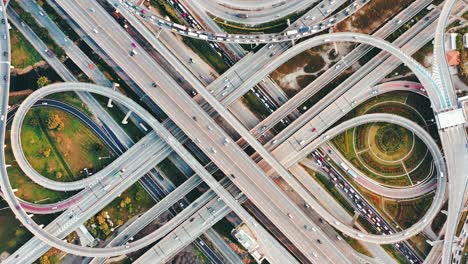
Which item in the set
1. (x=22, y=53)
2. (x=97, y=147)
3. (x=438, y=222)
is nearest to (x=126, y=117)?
(x=97, y=147)

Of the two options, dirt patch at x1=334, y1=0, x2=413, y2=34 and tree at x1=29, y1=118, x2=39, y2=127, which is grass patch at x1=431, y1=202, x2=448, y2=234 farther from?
tree at x1=29, y1=118, x2=39, y2=127

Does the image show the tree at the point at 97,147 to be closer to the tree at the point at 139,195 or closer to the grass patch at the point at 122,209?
the grass patch at the point at 122,209

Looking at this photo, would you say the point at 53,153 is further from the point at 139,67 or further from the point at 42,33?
the point at 139,67

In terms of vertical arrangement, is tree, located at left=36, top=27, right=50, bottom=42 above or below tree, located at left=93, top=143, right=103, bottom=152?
above

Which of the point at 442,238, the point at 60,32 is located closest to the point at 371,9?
the point at 442,238

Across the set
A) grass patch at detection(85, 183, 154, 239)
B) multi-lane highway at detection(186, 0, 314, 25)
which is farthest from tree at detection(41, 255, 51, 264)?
multi-lane highway at detection(186, 0, 314, 25)

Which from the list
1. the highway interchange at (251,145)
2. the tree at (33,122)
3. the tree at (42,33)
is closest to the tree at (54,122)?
the tree at (33,122)
